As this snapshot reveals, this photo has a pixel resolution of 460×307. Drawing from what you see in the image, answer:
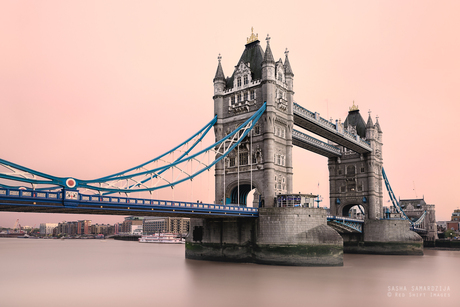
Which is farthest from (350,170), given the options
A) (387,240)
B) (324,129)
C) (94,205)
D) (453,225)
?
(453,225)

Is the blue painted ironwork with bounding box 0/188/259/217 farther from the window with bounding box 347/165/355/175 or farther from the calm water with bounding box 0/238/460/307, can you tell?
the window with bounding box 347/165/355/175

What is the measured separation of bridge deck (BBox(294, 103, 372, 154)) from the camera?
170 ft

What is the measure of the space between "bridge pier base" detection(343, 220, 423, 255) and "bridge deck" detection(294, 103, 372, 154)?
42.6ft

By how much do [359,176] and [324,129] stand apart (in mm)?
18911

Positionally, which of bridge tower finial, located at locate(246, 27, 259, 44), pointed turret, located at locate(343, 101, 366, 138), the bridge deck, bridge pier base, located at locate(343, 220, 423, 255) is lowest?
bridge pier base, located at locate(343, 220, 423, 255)

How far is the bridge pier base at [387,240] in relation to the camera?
60.6 metres

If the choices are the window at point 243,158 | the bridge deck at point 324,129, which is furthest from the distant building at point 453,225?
the window at point 243,158

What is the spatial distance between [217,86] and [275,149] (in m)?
11.3

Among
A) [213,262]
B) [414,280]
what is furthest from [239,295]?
[213,262]

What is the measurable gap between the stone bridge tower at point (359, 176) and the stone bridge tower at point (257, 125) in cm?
2810

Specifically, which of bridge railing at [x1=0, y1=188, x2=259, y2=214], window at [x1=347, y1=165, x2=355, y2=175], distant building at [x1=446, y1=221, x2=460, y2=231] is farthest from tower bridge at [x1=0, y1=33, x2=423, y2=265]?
distant building at [x1=446, y1=221, x2=460, y2=231]

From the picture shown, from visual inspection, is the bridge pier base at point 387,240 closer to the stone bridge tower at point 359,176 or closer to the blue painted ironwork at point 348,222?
the blue painted ironwork at point 348,222

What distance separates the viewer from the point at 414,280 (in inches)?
1233

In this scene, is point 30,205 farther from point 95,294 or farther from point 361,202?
point 361,202
